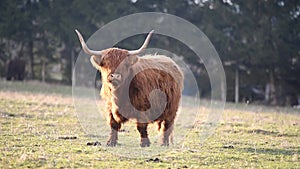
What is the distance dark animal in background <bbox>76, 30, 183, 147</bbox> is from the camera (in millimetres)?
8352

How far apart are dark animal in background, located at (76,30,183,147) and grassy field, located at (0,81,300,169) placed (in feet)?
1.50

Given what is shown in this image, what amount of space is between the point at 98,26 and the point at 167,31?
14.1 feet

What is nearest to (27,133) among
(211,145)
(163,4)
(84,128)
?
(84,128)

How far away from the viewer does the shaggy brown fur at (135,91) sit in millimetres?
8352

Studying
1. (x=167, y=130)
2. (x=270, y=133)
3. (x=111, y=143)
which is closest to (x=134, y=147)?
(x=111, y=143)

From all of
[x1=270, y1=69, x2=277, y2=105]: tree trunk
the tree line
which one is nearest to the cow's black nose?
the tree line

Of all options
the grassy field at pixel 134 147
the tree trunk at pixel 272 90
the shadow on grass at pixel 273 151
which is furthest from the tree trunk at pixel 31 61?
the shadow on grass at pixel 273 151

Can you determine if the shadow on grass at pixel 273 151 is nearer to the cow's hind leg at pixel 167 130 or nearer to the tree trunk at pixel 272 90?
the cow's hind leg at pixel 167 130

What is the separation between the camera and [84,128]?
11430 mm

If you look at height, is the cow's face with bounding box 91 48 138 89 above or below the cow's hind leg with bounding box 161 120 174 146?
above

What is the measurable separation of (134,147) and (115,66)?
53.1 inches

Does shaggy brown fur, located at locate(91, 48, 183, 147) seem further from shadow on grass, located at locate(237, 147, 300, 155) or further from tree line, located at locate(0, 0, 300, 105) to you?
tree line, located at locate(0, 0, 300, 105)

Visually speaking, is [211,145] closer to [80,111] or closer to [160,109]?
[160,109]

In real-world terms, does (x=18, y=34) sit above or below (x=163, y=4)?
below
